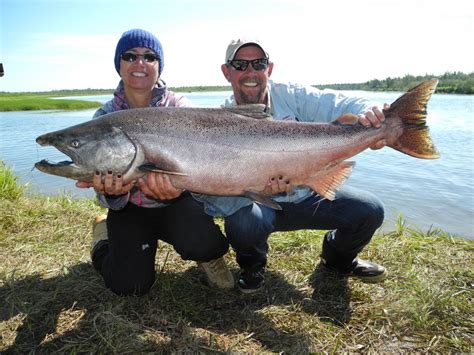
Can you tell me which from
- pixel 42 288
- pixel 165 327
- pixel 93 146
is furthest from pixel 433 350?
pixel 42 288

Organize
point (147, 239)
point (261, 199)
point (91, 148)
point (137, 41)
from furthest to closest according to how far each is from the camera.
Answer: point (137, 41) → point (147, 239) → point (261, 199) → point (91, 148)

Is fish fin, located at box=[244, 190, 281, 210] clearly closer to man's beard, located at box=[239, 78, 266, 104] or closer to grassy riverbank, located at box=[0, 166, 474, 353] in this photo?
grassy riverbank, located at box=[0, 166, 474, 353]

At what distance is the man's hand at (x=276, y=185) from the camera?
351 cm

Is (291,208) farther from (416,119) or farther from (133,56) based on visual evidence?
(133,56)

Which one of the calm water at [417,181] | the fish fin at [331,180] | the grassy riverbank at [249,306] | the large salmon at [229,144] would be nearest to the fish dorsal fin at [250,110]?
the large salmon at [229,144]

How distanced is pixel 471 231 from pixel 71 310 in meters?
6.90

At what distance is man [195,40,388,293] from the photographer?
3.80m

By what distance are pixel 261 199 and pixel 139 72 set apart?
1.78m

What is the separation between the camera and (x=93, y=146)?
10.6ft

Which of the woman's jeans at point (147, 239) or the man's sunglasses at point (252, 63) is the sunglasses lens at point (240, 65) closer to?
the man's sunglasses at point (252, 63)

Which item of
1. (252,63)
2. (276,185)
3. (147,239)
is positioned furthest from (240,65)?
(147,239)

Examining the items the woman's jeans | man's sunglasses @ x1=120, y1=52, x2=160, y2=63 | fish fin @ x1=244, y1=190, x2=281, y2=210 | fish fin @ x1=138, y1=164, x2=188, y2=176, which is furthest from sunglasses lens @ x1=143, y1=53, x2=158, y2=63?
fish fin @ x1=244, y1=190, x2=281, y2=210

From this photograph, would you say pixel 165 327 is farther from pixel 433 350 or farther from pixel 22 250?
pixel 22 250

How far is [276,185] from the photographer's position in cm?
352
